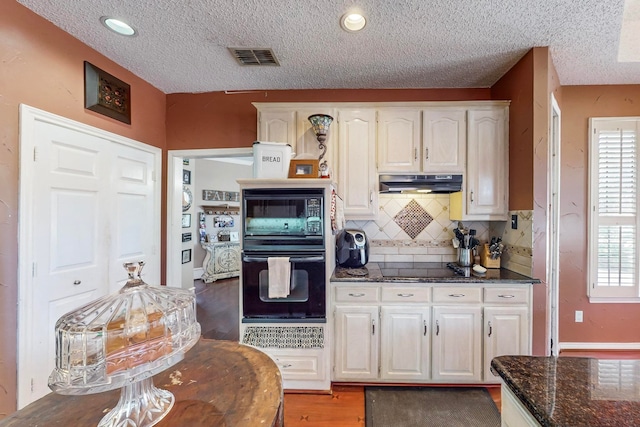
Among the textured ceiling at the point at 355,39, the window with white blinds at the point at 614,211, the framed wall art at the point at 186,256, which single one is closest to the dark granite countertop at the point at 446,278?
the window with white blinds at the point at 614,211

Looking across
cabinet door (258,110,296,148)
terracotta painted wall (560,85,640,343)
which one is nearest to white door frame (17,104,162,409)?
cabinet door (258,110,296,148)

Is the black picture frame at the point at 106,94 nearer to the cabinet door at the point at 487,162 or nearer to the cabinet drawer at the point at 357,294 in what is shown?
the cabinet drawer at the point at 357,294

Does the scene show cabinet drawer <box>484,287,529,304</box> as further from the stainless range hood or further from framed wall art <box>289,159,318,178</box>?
Answer: framed wall art <box>289,159,318,178</box>

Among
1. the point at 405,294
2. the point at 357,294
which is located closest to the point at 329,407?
the point at 357,294

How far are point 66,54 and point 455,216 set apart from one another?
3462 mm

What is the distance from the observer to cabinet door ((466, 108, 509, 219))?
2494 mm

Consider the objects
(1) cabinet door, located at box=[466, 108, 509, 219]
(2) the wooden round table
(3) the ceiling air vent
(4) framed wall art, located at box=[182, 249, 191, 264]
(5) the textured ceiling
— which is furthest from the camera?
(4) framed wall art, located at box=[182, 249, 191, 264]

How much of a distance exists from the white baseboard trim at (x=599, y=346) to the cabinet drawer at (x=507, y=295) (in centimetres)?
129

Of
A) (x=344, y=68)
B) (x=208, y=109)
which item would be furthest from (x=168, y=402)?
(x=208, y=109)

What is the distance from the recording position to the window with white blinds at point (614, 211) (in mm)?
2709

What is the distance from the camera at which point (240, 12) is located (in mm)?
1806

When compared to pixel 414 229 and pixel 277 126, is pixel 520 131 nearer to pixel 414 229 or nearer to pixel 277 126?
pixel 414 229

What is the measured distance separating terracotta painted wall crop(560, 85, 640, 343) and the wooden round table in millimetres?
3219

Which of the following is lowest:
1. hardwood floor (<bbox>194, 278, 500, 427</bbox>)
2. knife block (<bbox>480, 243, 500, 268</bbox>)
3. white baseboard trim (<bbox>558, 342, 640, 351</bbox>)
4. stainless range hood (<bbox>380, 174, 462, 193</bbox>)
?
hardwood floor (<bbox>194, 278, 500, 427</bbox>)
